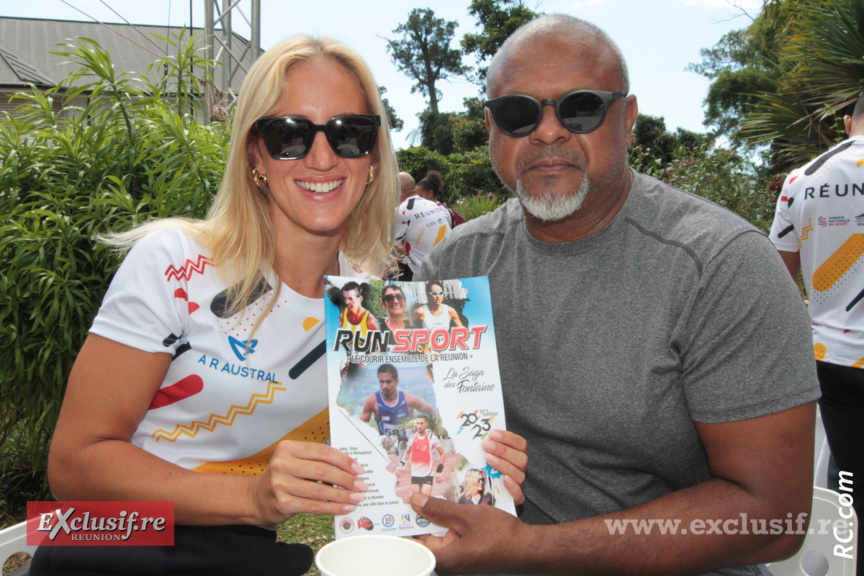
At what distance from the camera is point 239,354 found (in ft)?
6.40

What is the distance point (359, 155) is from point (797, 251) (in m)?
2.93

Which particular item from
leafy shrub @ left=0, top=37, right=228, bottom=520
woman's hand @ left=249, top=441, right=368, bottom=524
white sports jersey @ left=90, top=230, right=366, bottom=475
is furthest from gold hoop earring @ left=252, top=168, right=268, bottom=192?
leafy shrub @ left=0, top=37, right=228, bottom=520

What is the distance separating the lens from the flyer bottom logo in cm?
173

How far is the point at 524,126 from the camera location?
6.77ft

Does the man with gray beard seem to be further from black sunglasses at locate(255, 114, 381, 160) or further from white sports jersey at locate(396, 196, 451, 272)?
white sports jersey at locate(396, 196, 451, 272)

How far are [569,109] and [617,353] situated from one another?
2.55 feet

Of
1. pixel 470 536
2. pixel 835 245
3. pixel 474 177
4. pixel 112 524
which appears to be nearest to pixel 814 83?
pixel 835 245

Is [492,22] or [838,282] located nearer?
[838,282]

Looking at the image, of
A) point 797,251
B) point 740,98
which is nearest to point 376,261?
point 797,251

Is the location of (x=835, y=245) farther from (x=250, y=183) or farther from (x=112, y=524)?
(x=112, y=524)

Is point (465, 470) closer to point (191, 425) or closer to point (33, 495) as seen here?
point (191, 425)

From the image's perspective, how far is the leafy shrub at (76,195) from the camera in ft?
10.3

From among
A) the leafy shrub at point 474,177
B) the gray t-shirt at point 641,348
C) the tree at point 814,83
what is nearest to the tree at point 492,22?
the leafy shrub at point 474,177

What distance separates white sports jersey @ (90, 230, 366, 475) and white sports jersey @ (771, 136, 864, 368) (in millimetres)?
2678
